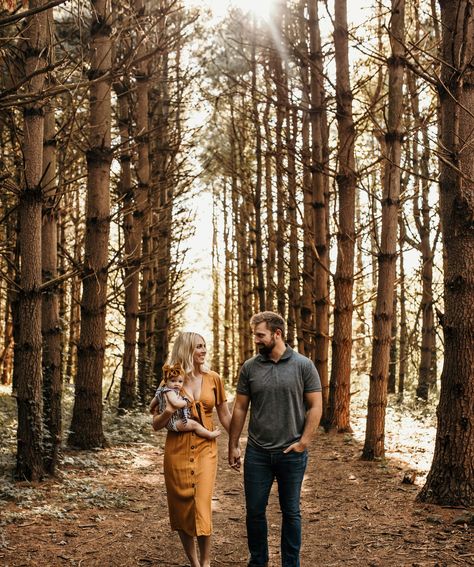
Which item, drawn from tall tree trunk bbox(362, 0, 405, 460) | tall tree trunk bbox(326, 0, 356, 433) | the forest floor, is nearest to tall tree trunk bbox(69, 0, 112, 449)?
the forest floor

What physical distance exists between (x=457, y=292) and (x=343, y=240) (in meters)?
4.74

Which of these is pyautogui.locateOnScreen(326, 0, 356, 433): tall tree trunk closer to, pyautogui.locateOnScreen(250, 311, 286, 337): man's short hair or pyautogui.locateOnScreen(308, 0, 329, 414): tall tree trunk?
pyautogui.locateOnScreen(308, 0, 329, 414): tall tree trunk

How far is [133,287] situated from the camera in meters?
13.6

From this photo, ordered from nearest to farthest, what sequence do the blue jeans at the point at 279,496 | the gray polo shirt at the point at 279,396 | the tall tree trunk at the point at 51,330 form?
1. the blue jeans at the point at 279,496
2. the gray polo shirt at the point at 279,396
3. the tall tree trunk at the point at 51,330

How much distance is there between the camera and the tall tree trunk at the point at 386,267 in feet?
28.1

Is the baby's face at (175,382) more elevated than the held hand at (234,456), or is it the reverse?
the baby's face at (175,382)

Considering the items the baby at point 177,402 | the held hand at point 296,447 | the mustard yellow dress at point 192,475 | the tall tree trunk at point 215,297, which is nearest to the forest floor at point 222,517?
the mustard yellow dress at point 192,475

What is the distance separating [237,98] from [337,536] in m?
19.3

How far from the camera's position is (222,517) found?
275 inches

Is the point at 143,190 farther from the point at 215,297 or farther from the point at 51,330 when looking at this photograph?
the point at 215,297

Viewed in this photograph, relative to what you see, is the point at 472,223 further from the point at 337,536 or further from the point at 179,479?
the point at 179,479

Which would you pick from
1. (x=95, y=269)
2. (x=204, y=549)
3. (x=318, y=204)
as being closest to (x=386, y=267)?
(x=318, y=204)

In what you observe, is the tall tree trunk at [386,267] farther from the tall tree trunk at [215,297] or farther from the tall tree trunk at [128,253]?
the tall tree trunk at [215,297]

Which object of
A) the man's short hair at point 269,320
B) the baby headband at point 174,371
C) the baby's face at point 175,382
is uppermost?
the man's short hair at point 269,320
